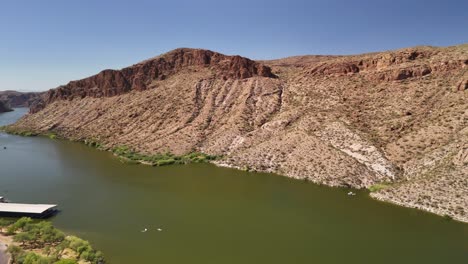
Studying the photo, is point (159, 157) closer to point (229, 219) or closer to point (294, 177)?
point (294, 177)

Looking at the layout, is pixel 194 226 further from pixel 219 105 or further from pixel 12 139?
pixel 12 139

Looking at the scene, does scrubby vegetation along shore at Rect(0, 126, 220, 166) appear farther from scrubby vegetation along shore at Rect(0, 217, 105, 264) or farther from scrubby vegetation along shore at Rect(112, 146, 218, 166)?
scrubby vegetation along shore at Rect(0, 217, 105, 264)

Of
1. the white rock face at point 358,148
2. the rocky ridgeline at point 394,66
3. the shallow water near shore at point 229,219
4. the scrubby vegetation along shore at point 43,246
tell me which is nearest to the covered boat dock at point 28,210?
the shallow water near shore at point 229,219

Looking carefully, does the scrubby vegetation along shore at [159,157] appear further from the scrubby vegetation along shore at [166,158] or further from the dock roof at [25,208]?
the dock roof at [25,208]

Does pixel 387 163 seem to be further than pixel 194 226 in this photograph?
Yes

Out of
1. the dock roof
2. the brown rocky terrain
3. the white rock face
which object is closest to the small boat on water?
the dock roof

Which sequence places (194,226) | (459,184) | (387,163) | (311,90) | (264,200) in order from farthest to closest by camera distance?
(311,90) → (387,163) → (264,200) → (459,184) → (194,226)

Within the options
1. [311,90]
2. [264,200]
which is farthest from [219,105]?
[264,200]
